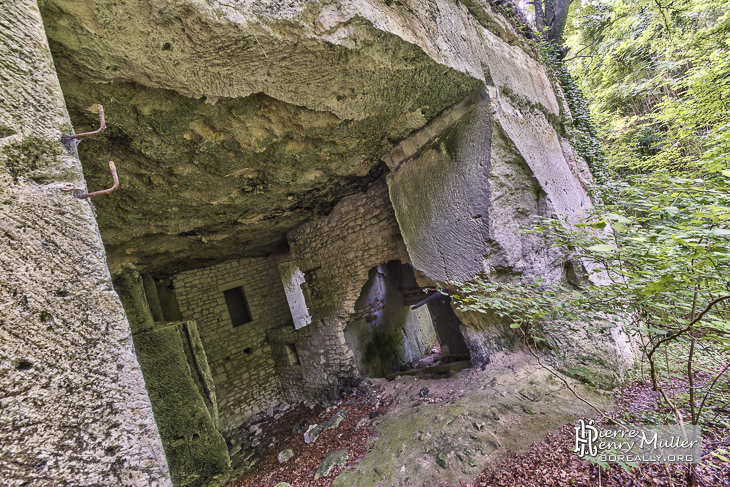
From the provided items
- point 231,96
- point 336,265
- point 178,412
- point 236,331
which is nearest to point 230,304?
point 236,331

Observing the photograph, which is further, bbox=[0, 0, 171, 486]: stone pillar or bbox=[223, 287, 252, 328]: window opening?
bbox=[223, 287, 252, 328]: window opening

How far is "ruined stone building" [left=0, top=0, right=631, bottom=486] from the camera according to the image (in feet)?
2.89

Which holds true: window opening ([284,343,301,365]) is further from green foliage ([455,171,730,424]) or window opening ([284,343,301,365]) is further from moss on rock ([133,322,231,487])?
green foliage ([455,171,730,424])

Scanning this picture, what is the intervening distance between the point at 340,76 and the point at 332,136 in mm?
714

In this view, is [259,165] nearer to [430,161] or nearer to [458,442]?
[430,161]

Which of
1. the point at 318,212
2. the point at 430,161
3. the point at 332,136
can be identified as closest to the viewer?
the point at 332,136

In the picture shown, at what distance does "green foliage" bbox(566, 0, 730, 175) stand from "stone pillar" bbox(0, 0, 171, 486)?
6.55 m

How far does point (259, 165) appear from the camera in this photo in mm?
2861

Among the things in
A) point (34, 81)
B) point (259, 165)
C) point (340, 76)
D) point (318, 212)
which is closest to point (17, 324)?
point (34, 81)

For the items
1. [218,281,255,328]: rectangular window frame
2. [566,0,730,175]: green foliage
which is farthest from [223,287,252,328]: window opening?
[566,0,730,175]: green foliage

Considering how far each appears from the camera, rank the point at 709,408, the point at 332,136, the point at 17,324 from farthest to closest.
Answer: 1. the point at 332,136
2. the point at 709,408
3. the point at 17,324

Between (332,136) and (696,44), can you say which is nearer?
(332,136)

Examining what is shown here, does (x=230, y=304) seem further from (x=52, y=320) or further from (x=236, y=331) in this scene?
(x=52, y=320)

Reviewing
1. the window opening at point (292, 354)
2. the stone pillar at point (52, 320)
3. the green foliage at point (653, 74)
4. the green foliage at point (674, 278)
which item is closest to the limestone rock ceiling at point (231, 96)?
the stone pillar at point (52, 320)
